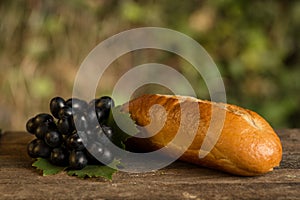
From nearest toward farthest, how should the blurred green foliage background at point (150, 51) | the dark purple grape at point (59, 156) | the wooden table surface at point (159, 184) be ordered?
the wooden table surface at point (159, 184) < the dark purple grape at point (59, 156) < the blurred green foliage background at point (150, 51)

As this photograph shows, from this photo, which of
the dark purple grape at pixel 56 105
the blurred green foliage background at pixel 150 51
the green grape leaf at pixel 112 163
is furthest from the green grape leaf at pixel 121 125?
the blurred green foliage background at pixel 150 51

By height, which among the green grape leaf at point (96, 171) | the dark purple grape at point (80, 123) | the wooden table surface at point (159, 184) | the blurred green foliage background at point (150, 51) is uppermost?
the blurred green foliage background at point (150, 51)

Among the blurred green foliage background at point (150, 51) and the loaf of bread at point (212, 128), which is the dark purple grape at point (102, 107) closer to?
the loaf of bread at point (212, 128)

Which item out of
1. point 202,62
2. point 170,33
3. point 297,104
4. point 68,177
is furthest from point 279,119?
point 68,177

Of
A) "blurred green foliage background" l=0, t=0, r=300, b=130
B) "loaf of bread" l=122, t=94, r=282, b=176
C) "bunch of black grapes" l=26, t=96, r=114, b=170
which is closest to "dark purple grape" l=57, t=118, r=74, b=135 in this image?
"bunch of black grapes" l=26, t=96, r=114, b=170

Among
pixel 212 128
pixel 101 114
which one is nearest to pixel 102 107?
pixel 101 114

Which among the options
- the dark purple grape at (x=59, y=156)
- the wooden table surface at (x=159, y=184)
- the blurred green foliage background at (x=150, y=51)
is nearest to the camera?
the wooden table surface at (x=159, y=184)

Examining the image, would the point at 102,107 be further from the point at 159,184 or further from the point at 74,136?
the point at 159,184

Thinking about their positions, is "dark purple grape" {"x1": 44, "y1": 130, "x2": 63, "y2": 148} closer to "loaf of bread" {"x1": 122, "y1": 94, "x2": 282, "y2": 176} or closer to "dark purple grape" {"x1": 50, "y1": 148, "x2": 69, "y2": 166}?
"dark purple grape" {"x1": 50, "y1": 148, "x2": 69, "y2": 166}

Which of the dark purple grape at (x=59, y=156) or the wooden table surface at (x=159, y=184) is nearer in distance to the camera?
the wooden table surface at (x=159, y=184)
